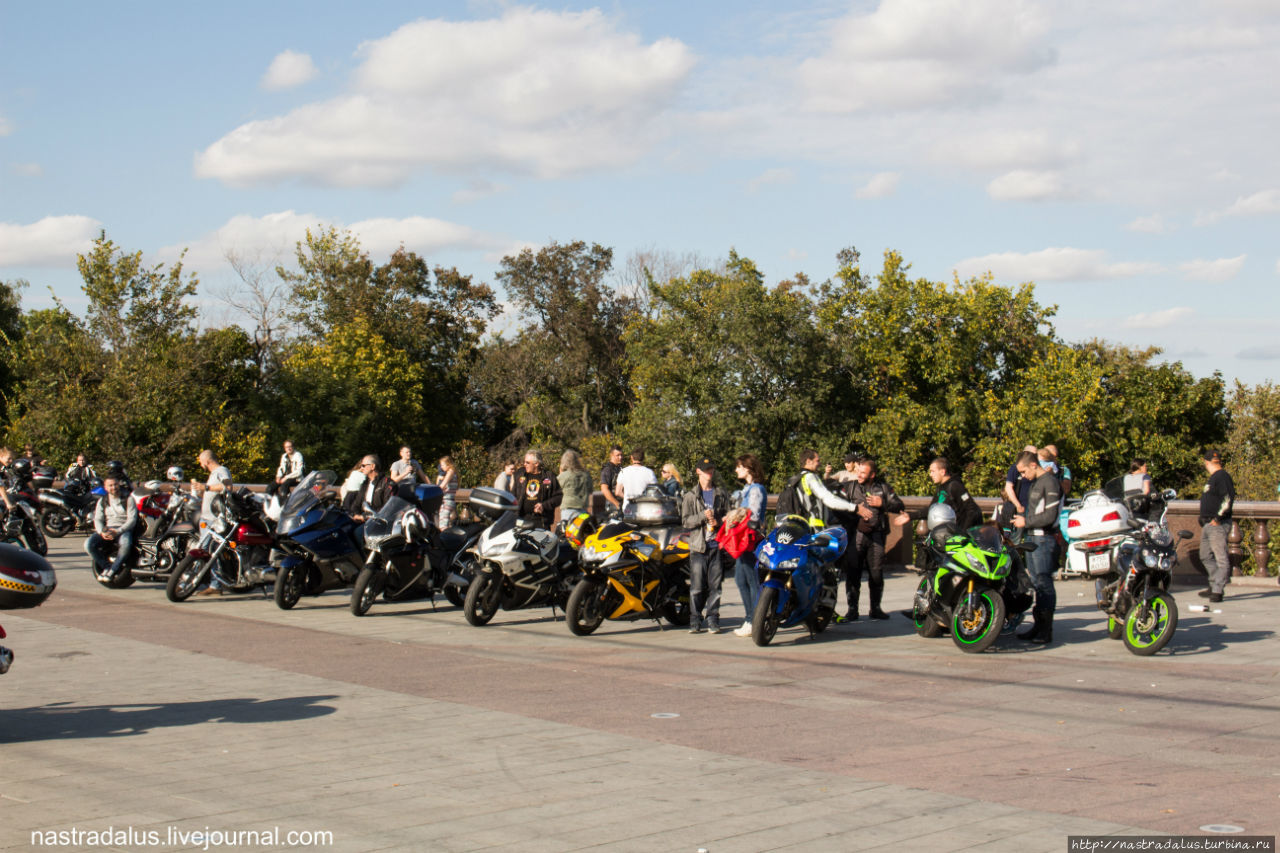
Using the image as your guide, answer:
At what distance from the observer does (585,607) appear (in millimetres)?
12406

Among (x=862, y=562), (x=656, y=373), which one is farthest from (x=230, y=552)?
(x=656, y=373)

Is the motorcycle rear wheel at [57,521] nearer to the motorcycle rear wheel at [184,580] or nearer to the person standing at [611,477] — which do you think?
the motorcycle rear wheel at [184,580]

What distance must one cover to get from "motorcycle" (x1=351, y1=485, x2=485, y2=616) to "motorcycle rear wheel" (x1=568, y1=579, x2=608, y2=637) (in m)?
2.49

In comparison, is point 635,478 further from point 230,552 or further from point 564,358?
point 564,358

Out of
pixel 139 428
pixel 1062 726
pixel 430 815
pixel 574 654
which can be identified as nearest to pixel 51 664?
pixel 574 654

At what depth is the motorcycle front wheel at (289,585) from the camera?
571 inches

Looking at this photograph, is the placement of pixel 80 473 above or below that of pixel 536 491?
above

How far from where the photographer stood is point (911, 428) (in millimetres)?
54844

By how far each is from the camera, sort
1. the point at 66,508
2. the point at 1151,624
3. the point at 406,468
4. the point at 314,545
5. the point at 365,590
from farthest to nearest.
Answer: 1. the point at 66,508
2. the point at 406,468
3. the point at 314,545
4. the point at 365,590
5. the point at 1151,624

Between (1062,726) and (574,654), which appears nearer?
(1062,726)

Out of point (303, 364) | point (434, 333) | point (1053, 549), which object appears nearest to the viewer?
point (1053, 549)

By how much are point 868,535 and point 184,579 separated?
8177 mm

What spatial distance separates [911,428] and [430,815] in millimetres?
50733

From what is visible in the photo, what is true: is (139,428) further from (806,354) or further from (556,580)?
(806,354)
